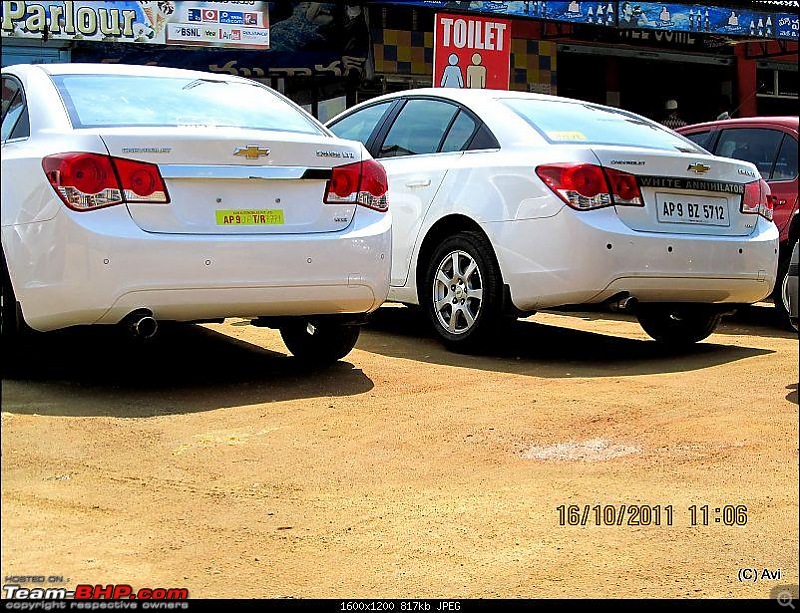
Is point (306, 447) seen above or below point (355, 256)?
below

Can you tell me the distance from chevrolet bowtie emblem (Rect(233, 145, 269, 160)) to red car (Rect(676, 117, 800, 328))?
14.1 feet

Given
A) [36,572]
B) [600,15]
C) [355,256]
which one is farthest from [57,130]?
[600,15]

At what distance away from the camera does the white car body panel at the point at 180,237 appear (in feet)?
16.1

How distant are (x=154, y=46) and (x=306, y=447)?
10.9 m

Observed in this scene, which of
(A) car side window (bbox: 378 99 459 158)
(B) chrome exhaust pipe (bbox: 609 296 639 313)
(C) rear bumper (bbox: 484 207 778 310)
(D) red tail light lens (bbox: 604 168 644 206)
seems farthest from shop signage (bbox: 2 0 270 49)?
(B) chrome exhaust pipe (bbox: 609 296 639 313)

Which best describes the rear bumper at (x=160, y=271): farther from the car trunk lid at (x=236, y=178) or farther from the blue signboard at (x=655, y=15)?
the blue signboard at (x=655, y=15)

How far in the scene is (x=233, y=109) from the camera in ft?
18.4

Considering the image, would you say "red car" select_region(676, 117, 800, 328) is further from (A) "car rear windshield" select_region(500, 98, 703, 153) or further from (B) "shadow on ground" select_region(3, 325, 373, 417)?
(B) "shadow on ground" select_region(3, 325, 373, 417)

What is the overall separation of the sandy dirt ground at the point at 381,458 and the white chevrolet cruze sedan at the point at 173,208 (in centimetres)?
45

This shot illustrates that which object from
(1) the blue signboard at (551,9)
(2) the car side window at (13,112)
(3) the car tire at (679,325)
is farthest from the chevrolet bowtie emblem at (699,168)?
(1) the blue signboard at (551,9)

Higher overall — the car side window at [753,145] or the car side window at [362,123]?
the car side window at [362,123]

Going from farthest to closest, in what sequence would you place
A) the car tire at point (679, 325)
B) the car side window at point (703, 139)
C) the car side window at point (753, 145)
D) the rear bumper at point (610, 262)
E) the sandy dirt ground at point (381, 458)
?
the car side window at point (703, 139) → the car side window at point (753, 145) → the car tire at point (679, 325) → the rear bumper at point (610, 262) → the sandy dirt ground at point (381, 458)

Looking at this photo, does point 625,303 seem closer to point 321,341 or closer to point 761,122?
point 321,341

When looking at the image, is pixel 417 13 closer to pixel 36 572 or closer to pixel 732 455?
pixel 732 455
